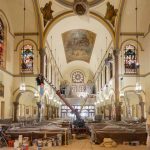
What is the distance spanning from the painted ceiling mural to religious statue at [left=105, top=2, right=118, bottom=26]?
7156 mm

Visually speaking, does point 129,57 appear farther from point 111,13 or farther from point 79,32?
point 79,32

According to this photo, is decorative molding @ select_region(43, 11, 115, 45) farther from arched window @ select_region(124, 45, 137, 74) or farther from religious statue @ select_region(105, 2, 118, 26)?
arched window @ select_region(124, 45, 137, 74)

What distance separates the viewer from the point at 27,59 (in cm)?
2444

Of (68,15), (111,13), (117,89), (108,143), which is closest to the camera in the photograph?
(108,143)

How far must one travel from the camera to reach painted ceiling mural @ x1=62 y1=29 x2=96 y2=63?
107 feet

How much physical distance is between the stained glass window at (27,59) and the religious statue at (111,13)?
252 inches

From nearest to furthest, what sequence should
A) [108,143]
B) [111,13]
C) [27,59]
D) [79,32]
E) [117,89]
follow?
[108,143]
[111,13]
[117,89]
[27,59]
[79,32]

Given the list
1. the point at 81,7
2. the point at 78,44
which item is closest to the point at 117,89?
the point at 81,7

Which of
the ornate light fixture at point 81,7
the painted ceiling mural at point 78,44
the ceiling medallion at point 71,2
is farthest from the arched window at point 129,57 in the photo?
the painted ceiling mural at point 78,44

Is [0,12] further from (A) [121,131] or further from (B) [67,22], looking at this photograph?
(A) [121,131]

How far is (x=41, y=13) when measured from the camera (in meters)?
23.3

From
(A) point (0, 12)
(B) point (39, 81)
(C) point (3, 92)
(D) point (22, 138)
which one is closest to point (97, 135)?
(D) point (22, 138)

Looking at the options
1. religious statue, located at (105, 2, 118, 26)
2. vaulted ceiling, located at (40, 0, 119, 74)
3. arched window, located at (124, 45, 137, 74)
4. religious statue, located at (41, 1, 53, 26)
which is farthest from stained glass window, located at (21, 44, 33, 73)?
arched window, located at (124, 45, 137, 74)

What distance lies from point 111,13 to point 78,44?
1452cm
